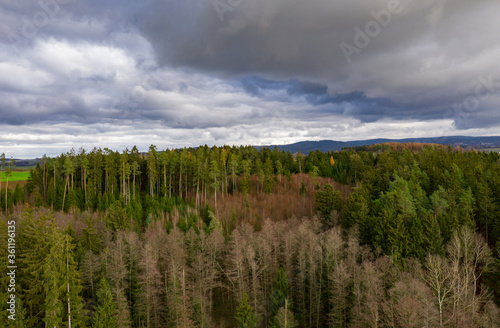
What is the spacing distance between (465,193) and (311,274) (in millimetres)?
37941

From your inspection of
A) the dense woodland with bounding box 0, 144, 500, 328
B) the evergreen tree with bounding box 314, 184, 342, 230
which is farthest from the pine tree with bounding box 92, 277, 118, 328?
the evergreen tree with bounding box 314, 184, 342, 230

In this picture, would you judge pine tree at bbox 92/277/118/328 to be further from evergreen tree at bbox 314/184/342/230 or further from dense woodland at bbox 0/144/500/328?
evergreen tree at bbox 314/184/342/230

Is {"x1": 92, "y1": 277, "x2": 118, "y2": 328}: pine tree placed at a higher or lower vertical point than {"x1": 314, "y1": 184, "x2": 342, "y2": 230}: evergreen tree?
lower

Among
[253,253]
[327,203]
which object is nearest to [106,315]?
[253,253]

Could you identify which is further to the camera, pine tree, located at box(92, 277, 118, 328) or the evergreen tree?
the evergreen tree

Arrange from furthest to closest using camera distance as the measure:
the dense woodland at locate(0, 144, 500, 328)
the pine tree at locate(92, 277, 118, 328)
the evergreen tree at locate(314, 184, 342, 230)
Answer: the evergreen tree at locate(314, 184, 342, 230)
the dense woodland at locate(0, 144, 500, 328)
the pine tree at locate(92, 277, 118, 328)

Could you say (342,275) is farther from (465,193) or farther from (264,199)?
(264,199)

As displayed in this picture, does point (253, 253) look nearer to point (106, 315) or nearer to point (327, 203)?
point (106, 315)

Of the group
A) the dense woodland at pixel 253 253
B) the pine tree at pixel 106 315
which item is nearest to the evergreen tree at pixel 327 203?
the dense woodland at pixel 253 253

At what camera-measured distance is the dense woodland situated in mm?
31562

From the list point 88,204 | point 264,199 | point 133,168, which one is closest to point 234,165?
point 264,199

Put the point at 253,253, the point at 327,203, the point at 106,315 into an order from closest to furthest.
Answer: the point at 106,315
the point at 253,253
the point at 327,203

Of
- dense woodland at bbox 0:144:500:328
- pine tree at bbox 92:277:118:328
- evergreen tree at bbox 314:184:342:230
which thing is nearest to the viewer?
pine tree at bbox 92:277:118:328

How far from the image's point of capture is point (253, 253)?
46.0 metres
